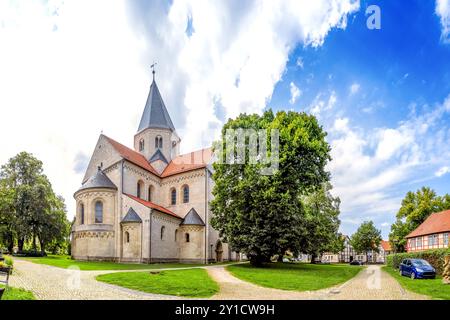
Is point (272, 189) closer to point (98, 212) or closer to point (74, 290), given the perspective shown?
point (74, 290)

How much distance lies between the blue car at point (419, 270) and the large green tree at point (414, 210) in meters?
31.9

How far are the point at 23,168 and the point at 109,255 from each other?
18.7 metres

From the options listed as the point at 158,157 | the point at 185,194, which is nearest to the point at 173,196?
the point at 185,194

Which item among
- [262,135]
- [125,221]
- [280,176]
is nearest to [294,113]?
[262,135]

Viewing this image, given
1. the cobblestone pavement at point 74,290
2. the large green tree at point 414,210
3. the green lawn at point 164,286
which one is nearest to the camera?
the cobblestone pavement at point 74,290

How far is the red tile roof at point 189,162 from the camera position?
4075 cm

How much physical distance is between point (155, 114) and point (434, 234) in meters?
39.5

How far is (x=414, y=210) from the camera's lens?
54969 mm

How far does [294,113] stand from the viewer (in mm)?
29922

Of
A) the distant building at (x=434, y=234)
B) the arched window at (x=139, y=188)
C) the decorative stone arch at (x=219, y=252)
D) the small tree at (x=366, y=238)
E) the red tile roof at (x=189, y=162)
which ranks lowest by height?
the small tree at (x=366, y=238)

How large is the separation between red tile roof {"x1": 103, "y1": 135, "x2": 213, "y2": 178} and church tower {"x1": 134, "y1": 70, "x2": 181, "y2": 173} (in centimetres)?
131

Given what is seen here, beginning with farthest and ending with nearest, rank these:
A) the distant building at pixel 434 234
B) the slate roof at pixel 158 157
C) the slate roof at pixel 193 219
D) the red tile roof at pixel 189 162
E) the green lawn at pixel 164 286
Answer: the slate roof at pixel 158 157
the red tile roof at pixel 189 162
the distant building at pixel 434 234
the slate roof at pixel 193 219
the green lawn at pixel 164 286

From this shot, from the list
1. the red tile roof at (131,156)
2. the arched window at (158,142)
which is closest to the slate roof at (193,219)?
the red tile roof at (131,156)

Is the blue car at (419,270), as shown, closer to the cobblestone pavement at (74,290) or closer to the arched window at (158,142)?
the cobblestone pavement at (74,290)
